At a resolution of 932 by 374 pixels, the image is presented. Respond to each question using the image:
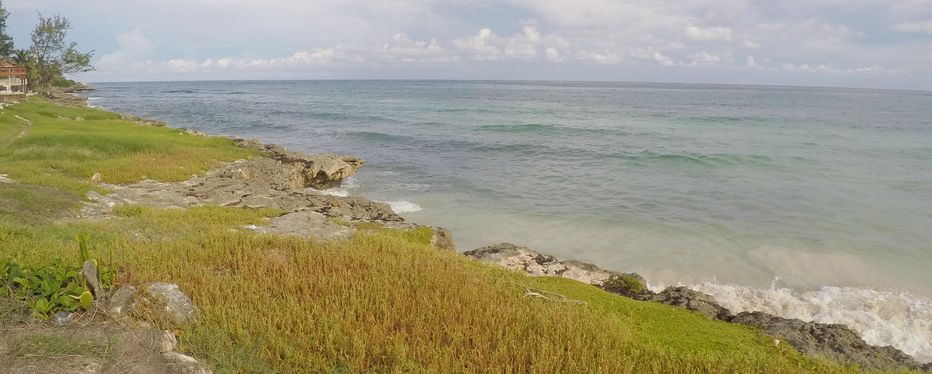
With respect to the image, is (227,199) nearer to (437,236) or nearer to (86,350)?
(437,236)

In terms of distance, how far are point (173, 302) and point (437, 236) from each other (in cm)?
919

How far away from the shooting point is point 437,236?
15.9 m

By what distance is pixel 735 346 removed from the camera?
8219mm

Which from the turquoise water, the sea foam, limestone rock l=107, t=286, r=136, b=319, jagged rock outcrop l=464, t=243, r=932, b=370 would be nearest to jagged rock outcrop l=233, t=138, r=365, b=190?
the turquoise water

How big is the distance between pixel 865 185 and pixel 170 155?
1515 inches

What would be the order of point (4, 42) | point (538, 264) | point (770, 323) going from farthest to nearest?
1. point (4, 42)
2. point (538, 264)
3. point (770, 323)

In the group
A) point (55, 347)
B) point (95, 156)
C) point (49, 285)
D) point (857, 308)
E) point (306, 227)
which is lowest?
point (857, 308)

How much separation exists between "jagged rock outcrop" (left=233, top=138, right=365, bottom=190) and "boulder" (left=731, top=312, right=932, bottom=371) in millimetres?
22018

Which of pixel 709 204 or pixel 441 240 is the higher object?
pixel 441 240

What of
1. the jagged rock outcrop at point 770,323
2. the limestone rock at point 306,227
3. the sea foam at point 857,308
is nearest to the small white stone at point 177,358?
the limestone rock at point 306,227

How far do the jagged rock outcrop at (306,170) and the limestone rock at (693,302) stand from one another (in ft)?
64.4

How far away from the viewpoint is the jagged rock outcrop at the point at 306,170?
2798cm

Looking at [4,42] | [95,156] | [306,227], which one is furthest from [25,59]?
[306,227]

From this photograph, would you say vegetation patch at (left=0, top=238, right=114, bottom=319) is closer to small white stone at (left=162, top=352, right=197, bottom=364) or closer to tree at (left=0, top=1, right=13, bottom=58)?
small white stone at (left=162, top=352, right=197, bottom=364)
